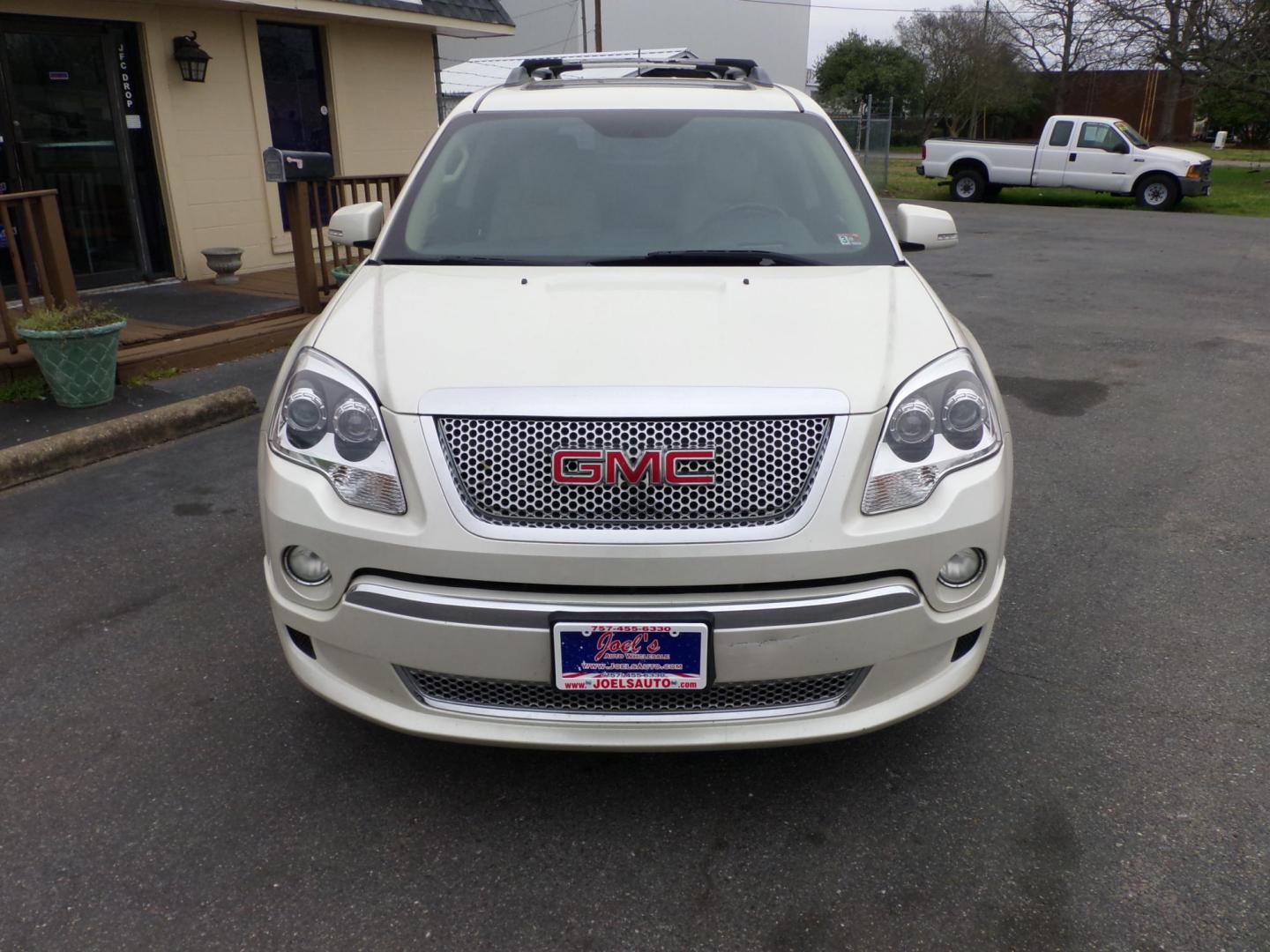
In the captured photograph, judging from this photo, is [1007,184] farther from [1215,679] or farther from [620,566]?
[620,566]

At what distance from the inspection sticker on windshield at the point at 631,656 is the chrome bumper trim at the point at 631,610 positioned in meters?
0.03

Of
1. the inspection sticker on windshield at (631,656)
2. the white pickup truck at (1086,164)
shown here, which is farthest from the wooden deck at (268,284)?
the white pickup truck at (1086,164)

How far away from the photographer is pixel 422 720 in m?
2.35

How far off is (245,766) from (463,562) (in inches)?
41.1

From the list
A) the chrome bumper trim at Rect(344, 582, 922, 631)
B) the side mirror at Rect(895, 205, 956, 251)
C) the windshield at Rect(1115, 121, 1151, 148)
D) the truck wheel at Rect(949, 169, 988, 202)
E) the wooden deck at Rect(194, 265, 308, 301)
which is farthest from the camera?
the truck wheel at Rect(949, 169, 988, 202)

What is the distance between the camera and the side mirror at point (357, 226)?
3.67 metres

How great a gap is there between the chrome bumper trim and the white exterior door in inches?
850

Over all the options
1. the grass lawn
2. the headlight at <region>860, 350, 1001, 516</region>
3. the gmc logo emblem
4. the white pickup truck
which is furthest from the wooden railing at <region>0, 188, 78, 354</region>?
the white pickup truck

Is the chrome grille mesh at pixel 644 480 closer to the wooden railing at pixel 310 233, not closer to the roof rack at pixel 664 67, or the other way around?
the roof rack at pixel 664 67

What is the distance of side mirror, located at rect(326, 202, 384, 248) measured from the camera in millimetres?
3674

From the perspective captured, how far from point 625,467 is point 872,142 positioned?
81.7 feet

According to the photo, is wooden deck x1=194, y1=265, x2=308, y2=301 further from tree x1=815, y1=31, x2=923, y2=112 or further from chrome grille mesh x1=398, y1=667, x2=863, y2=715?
tree x1=815, y1=31, x2=923, y2=112

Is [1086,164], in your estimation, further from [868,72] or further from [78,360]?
[868,72]

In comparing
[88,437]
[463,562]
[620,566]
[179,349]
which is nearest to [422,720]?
[463,562]
